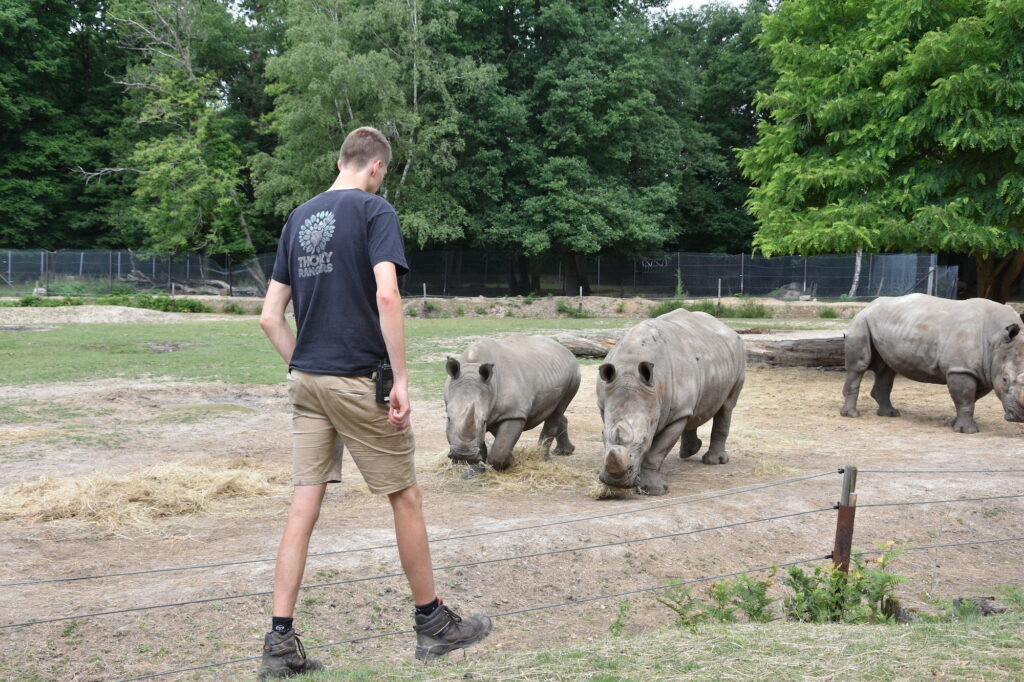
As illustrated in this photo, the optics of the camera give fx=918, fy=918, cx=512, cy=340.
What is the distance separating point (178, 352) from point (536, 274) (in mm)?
30642

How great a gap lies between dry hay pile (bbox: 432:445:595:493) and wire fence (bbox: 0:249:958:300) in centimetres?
3260

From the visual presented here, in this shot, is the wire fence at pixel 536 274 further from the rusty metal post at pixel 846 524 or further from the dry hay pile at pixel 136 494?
the rusty metal post at pixel 846 524

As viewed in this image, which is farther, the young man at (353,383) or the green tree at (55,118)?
the green tree at (55,118)

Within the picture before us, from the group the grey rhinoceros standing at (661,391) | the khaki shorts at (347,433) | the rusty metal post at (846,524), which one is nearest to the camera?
the khaki shorts at (347,433)

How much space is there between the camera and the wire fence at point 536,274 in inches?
1674

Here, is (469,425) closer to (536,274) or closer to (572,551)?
(572,551)

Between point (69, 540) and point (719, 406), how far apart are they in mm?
6612

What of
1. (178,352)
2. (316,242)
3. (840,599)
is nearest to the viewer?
(316,242)

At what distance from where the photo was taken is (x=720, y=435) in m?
10.7

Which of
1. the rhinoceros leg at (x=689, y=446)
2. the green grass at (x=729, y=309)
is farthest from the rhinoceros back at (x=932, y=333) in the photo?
the green grass at (x=729, y=309)

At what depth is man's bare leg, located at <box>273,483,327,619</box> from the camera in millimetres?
4414

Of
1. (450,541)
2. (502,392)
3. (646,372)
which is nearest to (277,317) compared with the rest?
(450,541)

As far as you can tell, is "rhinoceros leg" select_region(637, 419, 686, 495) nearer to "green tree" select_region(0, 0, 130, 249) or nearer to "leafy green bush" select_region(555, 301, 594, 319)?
"leafy green bush" select_region(555, 301, 594, 319)

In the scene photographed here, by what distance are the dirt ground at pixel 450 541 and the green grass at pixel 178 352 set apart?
4.26m
